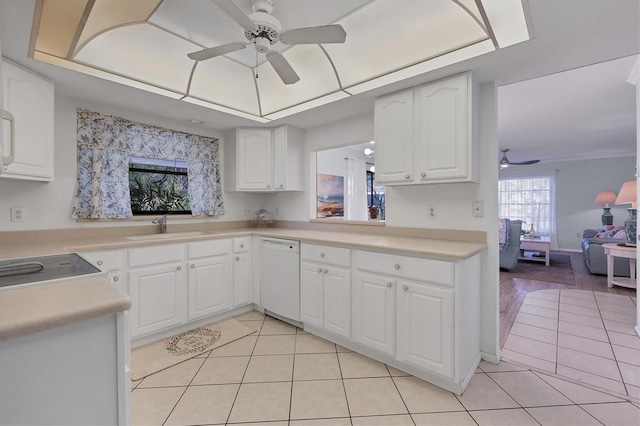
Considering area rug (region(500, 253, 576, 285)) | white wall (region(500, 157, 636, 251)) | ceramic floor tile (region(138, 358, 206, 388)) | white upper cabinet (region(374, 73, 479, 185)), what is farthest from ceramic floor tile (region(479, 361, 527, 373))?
white wall (region(500, 157, 636, 251))

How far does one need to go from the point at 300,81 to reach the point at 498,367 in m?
2.97

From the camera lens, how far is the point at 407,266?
77.9 inches

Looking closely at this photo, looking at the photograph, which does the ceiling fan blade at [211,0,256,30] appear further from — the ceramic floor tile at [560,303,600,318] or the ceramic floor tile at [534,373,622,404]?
the ceramic floor tile at [560,303,600,318]

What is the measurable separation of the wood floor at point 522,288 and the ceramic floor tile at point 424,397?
1.28 m

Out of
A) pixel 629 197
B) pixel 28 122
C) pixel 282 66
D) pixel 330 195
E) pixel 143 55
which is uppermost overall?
pixel 143 55

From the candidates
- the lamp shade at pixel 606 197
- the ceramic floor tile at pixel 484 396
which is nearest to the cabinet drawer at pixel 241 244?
the ceramic floor tile at pixel 484 396

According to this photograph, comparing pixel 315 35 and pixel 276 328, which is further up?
pixel 315 35

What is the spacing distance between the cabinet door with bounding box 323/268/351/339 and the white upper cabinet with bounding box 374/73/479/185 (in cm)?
90

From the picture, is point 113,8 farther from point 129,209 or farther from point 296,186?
point 296,186

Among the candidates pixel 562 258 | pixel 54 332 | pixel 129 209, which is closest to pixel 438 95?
pixel 54 332

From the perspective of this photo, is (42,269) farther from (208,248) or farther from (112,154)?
(112,154)

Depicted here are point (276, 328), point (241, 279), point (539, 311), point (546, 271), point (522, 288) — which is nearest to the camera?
point (276, 328)

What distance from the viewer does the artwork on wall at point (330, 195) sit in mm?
4785

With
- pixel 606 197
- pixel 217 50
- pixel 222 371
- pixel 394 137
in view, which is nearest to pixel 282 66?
pixel 217 50
